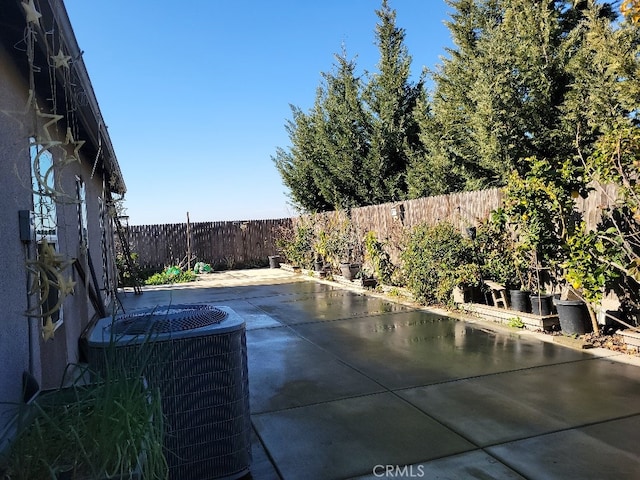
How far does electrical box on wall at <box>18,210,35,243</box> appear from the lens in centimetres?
295

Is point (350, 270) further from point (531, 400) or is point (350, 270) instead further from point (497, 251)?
point (531, 400)

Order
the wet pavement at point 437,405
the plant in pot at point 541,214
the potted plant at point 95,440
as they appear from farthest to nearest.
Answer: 1. the plant in pot at point 541,214
2. the wet pavement at point 437,405
3. the potted plant at point 95,440

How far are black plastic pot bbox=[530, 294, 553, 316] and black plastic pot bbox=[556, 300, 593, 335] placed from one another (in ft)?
1.58

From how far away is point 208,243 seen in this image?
19359 millimetres

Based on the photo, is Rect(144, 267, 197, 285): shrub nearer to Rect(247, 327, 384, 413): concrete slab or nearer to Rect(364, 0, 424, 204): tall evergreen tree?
Rect(364, 0, 424, 204): tall evergreen tree

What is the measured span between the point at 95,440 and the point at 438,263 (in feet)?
22.9

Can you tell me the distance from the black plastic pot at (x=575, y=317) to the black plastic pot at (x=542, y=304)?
481mm

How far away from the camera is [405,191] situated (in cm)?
1714

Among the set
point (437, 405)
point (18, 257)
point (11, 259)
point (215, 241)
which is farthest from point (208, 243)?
point (11, 259)

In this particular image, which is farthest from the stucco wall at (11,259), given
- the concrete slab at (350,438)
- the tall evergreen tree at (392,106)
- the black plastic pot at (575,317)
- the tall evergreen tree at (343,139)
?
the tall evergreen tree at (343,139)

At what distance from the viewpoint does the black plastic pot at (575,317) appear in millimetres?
5641

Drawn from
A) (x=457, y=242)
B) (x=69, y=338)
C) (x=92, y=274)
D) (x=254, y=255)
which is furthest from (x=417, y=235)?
(x=254, y=255)

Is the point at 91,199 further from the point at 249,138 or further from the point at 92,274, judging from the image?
the point at 249,138

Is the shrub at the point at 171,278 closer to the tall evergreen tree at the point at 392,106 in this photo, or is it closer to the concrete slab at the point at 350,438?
the tall evergreen tree at the point at 392,106
